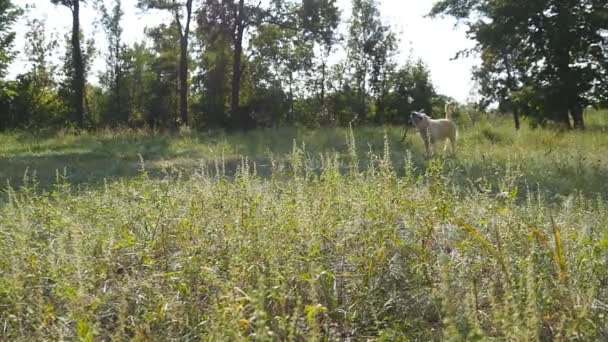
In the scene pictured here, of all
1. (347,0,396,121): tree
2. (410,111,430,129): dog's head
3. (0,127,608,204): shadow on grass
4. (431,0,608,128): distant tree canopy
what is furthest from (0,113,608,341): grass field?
(347,0,396,121): tree

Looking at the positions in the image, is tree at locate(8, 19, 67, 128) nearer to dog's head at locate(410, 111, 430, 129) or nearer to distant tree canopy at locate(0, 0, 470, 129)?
distant tree canopy at locate(0, 0, 470, 129)

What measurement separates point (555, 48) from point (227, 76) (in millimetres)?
17435

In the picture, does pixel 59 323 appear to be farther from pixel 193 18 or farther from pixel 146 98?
pixel 146 98

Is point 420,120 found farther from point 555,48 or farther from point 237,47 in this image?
point 237,47

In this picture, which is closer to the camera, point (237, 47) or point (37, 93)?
point (237, 47)

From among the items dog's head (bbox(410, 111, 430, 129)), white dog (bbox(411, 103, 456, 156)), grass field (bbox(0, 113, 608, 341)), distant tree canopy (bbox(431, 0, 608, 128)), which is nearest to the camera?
grass field (bbox(0, 113, 608, 341))

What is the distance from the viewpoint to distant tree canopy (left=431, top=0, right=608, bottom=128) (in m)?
16.0

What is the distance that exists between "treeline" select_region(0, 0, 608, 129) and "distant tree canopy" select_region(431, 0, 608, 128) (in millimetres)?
36

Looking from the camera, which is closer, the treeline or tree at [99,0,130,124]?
the treeline

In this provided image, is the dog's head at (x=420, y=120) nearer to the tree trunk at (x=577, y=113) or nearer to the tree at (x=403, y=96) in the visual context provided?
the tree trunk at (x=577, y=113)

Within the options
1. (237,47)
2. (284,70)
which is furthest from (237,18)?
(284,70)

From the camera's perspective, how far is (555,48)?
54.0 ft

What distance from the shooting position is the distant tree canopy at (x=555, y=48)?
628 inches

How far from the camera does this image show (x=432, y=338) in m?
2.17
